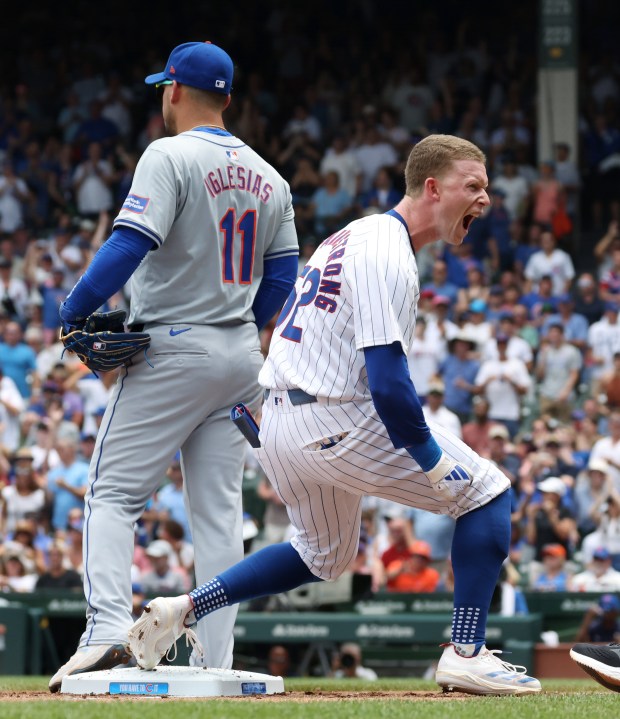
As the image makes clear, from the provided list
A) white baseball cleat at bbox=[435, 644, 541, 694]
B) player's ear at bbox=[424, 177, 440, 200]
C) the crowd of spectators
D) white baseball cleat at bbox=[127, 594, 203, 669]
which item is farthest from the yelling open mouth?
the crowd of spectators

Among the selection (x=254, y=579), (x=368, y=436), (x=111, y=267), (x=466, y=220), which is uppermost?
(x=466, y=220)

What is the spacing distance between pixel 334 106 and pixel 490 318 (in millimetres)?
6067

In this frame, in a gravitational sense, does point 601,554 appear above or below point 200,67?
below

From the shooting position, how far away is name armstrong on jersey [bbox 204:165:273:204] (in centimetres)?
500

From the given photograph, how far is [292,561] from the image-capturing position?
4.77 m

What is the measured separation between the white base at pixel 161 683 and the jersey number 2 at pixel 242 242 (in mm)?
1362

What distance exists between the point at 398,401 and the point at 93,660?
1362mm

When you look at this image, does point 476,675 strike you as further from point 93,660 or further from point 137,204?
point 137,204

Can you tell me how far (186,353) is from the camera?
496 cm

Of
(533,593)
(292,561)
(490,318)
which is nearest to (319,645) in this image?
(533,593)

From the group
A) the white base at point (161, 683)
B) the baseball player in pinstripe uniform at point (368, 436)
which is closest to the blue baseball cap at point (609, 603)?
the baseball player in pinstripe uniform at point (368, 436)

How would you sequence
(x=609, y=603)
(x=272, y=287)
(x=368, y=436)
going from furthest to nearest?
(x=609, y=603), (x=272, y=287), (x=368, y=436)

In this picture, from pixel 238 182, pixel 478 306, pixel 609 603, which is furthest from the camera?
pixel 478 306

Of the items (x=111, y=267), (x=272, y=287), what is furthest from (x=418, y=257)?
(x=111, y=267)
